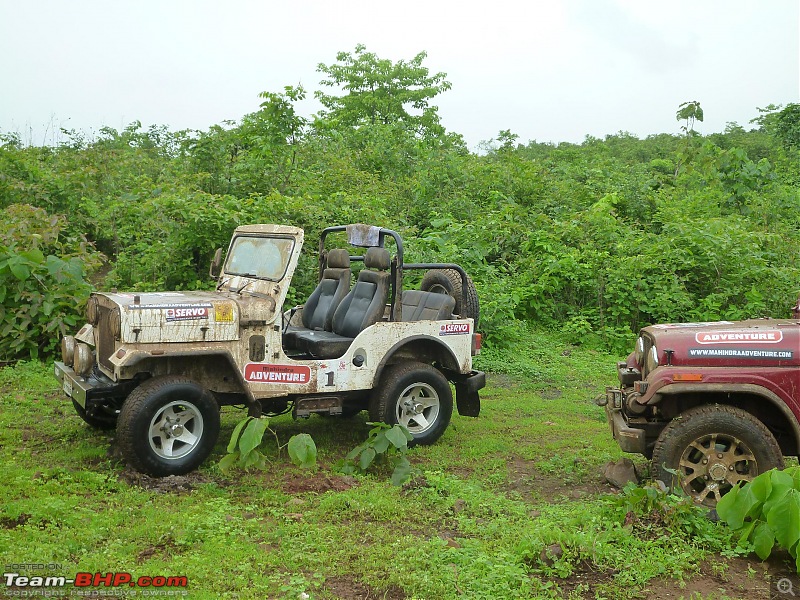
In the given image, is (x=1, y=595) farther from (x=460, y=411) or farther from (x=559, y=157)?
(x=559, y=157)

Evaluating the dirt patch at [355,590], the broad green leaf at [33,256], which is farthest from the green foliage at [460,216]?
the dirt patch at [355,590]

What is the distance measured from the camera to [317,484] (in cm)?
581

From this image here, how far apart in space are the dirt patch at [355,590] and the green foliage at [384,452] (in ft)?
5.28

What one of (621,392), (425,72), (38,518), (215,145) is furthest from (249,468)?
(425,72)

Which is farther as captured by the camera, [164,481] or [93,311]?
[93,311]

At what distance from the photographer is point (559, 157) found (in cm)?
2219

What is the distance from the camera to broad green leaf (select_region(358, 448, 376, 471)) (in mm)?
5969

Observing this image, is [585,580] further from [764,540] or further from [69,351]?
[69,351]

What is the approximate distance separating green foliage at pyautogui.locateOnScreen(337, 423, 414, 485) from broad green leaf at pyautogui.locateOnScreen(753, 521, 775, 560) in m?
2.37

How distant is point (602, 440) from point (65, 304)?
6108mm

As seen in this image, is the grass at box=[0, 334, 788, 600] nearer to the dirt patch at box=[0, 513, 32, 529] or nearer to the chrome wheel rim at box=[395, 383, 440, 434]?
the dirt patch at box=[0, 513, 32, 529]

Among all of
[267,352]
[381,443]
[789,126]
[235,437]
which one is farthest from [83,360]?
[789,126]

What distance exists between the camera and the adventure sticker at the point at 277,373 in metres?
6.28

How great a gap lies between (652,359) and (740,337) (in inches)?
23.7
